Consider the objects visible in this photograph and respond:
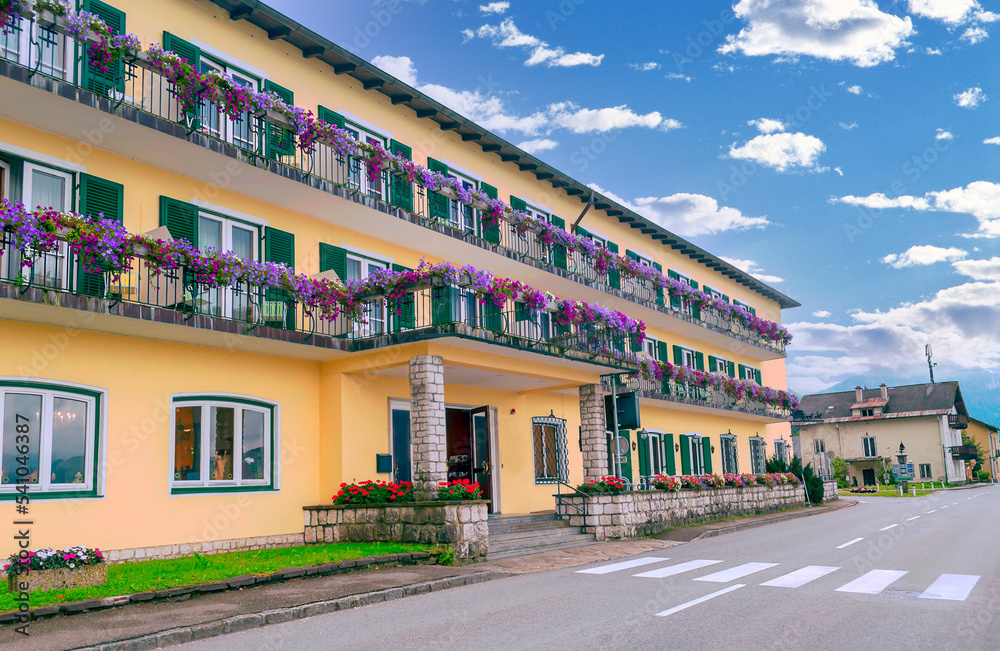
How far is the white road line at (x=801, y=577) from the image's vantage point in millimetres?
10023

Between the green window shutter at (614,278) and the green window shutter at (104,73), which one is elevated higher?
the green window shutter at (104,73)

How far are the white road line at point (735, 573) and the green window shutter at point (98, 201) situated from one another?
380 inches

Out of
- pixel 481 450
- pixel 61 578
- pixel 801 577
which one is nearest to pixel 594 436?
pixel 481 450

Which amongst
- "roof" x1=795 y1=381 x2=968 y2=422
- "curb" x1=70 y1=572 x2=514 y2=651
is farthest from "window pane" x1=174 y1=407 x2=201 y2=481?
"roof" x1=795 y1=381 x2=968 y2=422

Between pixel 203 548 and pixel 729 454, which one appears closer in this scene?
pixel 203 548

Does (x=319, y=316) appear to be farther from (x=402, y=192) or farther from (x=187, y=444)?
(x=402, y=192)

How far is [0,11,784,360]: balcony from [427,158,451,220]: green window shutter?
87 millimetres

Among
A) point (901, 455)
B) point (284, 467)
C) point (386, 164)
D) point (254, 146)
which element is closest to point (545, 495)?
point (284, 467)

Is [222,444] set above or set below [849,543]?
above

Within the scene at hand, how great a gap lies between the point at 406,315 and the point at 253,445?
4.02 meters

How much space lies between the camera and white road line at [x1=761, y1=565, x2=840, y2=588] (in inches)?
395

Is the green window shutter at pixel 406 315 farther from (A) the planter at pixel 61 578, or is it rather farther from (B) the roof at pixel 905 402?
(B) the roof at pixel 905 402

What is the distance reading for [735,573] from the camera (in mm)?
11250

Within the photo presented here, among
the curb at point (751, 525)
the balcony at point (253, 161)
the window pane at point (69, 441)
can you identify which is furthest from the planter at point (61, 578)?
the curb at point (751, 525)
